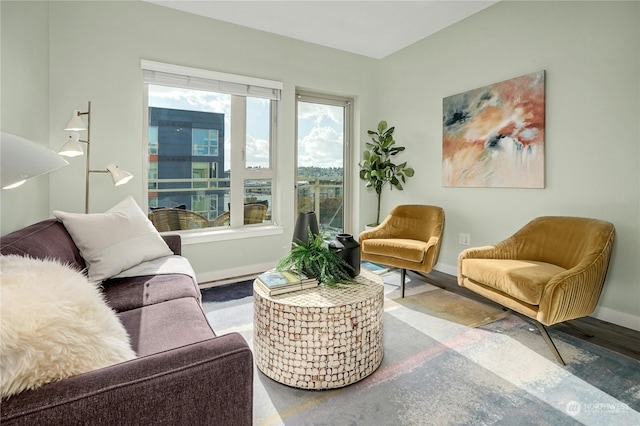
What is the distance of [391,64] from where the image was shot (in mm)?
4266

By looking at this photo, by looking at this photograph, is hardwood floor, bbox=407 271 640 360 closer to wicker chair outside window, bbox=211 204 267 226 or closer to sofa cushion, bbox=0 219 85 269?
wicker chair outside window, bbox=211 204 267 226

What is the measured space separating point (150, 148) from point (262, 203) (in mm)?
1254

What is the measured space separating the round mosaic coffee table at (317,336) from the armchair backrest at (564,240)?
4.83 feet

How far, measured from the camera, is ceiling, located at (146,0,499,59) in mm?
3078

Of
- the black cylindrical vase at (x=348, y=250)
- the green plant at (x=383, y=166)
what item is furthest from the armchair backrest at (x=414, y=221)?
the black cylindrical vase at (x=348, y=250)

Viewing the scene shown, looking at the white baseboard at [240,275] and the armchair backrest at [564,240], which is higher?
the armchair backrest at [564,240]

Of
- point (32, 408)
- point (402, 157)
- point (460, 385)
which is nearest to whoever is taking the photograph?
point (32, 408)

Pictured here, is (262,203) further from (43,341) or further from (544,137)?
(43,341)

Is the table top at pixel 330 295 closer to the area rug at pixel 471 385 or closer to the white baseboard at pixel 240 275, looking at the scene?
the area rug at pixel 471 385

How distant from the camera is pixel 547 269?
222 cm

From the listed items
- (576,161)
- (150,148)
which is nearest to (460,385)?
(576,161)

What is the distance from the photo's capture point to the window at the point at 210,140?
3238 mm

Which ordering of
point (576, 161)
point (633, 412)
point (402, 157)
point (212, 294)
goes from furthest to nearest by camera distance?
point (402, 157)
point (212, 294)
point (576, 161)
point (633, 412)

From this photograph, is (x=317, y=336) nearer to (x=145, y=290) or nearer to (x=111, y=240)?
(x=145, y=290)
